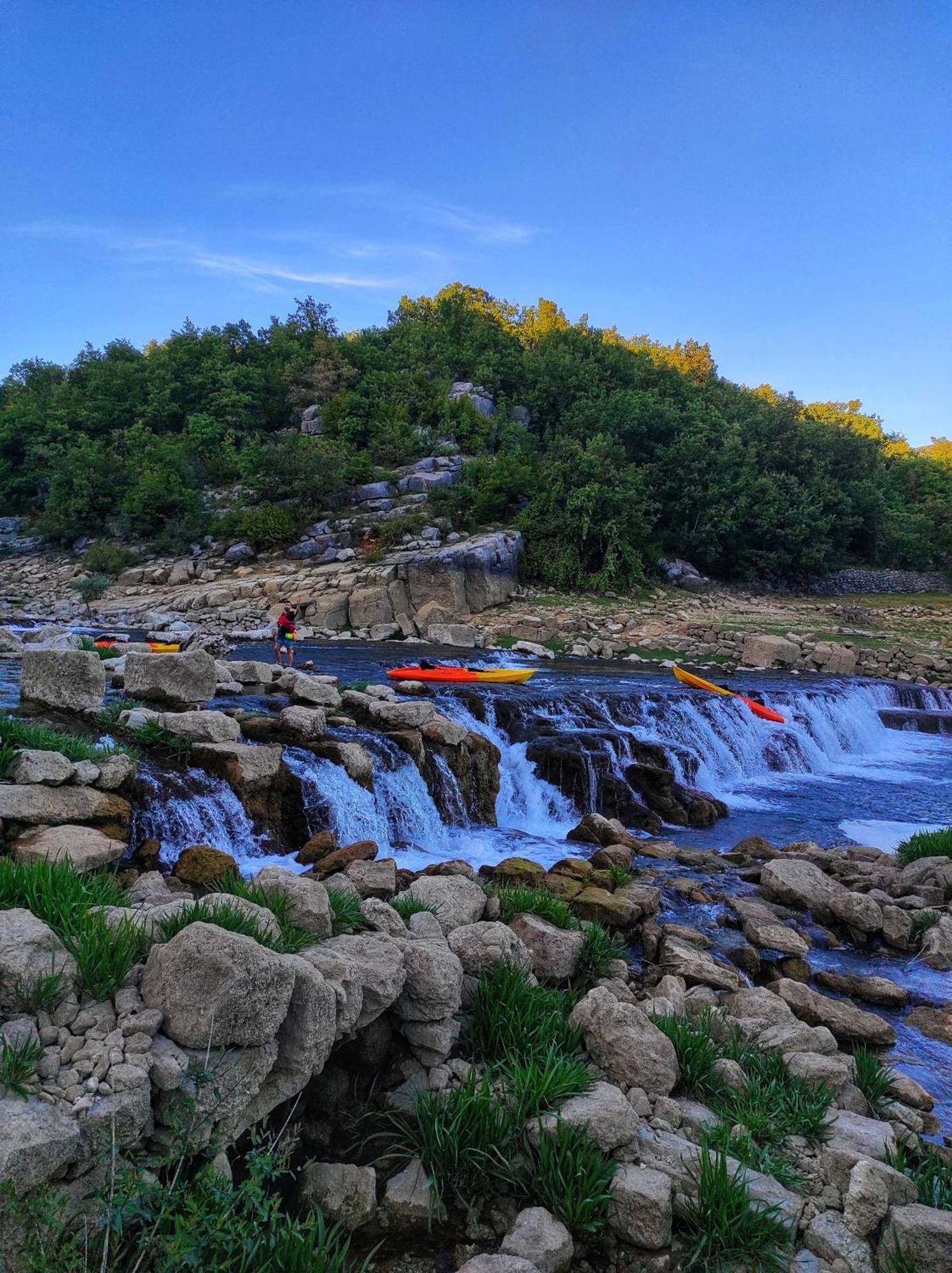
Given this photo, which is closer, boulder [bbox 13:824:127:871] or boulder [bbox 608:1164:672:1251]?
boulder [bbox 608:1164:672:1251]

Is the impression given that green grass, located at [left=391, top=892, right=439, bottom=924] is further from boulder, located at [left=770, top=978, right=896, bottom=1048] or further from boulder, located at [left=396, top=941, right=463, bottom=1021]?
boulder, located at [left=770, top=978, right=896, bottom=1048]

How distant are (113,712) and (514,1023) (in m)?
7.35

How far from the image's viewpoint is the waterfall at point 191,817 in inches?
287

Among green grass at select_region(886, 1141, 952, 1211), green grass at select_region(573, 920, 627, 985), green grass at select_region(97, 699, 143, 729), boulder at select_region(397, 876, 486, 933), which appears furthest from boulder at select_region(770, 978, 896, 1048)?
green grass at select_region(97, 699, 143, 729)

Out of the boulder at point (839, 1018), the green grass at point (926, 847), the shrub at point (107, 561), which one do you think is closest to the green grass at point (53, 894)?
the boulder at point (839, 1018)

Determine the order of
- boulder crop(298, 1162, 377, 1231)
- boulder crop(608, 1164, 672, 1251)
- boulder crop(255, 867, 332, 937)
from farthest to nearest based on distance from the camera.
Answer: boulder crop(255, 867, 332, 937) → boulder crop(298, 1162, 377, 1231) → boulder crop(608, 1164, 672, 1251)

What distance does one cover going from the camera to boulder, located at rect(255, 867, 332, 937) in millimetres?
4121

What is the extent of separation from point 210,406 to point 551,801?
39231 millimetres

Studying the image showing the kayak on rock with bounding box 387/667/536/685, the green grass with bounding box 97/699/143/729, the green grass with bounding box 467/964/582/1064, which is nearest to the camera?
the green grass with bounding box 467/964/582/1064

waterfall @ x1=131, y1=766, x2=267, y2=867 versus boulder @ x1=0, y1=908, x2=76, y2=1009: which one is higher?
boulder @ x1=0, y1=908, x2=76, y2=1009

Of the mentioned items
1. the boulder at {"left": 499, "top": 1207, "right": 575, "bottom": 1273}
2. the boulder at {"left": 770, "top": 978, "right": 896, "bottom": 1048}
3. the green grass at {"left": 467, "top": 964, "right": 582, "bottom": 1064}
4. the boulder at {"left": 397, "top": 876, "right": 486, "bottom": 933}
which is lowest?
the boulder at {"left": 770, "top": 978, "right": 896, "bottom": 1048}

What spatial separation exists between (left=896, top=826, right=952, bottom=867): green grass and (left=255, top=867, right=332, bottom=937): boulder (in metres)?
7.95

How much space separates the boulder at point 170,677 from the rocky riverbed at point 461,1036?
10.4 feet

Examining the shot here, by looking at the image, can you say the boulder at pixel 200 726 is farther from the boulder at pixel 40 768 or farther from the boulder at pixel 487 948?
the boulder at pixel 487 948
